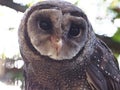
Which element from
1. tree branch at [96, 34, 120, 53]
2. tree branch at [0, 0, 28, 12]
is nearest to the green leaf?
tree branch at [96, 34, 120, 53]

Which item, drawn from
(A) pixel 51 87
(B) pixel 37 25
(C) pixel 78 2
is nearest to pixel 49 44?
(B) pixel 37 25

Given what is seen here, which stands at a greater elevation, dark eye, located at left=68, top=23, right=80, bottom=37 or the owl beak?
dark eye, located at left=68, top=23, right=80, bottom=37

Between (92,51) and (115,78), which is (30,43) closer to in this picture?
(92,51)

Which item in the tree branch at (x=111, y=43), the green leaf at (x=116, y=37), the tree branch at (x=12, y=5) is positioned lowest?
the tree branch at (x=111, y=43)

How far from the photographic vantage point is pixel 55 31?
14.4ft

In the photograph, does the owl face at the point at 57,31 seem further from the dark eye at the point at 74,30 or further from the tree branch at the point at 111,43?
the tree branch at the point at 111,43

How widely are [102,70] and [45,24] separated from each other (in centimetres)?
74

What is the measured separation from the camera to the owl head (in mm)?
4402

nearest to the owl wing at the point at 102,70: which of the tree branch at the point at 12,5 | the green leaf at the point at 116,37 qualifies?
the green leaf at the point at 116,37

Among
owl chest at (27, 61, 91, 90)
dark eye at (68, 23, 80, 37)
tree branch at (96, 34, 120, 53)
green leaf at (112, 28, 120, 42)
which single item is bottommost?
owl chest at (27, 61, 91, 90)

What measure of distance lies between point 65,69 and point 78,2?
70 centimetres

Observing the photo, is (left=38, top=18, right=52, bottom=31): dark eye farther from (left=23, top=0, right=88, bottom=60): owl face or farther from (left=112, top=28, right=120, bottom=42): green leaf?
(left=112, top=28, right=120, bottom=42): green leaf

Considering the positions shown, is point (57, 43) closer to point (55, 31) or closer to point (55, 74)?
point (55, 31)

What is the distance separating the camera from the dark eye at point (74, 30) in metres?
4.45
